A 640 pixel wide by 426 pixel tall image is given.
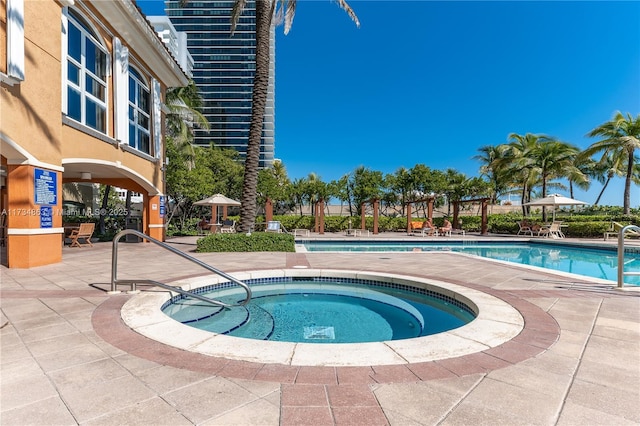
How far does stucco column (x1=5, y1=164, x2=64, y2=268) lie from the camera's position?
22.2 ft

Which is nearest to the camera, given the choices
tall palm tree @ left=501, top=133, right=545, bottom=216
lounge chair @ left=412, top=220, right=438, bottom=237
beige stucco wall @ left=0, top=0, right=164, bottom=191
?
beige stucco wall @ left=0, top=0, right=164, bottom=191

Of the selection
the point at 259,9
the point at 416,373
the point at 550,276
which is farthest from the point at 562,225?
the point at 416,373

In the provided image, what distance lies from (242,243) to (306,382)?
8.76 meters

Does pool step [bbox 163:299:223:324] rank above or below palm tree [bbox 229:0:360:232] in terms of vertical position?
below

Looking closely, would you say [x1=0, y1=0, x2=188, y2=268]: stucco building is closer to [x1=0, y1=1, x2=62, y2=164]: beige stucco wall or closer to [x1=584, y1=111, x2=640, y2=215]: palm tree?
[x1=0, y1=1, x2=62, y2=164]: beige stucco wall

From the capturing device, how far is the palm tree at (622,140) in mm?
19573

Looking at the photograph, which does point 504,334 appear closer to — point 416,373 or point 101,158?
point 416,373

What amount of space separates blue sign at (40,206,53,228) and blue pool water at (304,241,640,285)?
25.9 feet

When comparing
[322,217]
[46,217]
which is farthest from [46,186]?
[322,217]

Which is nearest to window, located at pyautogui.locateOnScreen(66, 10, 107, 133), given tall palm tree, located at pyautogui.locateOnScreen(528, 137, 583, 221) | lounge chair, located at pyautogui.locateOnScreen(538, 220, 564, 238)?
lounge chair, located at pyautogui.locateOnScreen(538, 220, 564, 238)

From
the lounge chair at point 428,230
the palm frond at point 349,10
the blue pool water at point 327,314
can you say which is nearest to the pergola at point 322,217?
the lounge chair at point 428,230

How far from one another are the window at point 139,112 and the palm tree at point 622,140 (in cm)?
2626

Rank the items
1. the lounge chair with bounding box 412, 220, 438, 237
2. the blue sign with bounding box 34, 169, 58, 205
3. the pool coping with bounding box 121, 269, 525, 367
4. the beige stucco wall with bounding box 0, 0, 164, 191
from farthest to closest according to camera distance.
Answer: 1. the lounge chair with bounding box 412, 220, 438, 237
2. the blue sign with bounding box 34, 169, 58, 205
3. the beige stucco wall with bounding box 0, 0, 164, 191
4. the pool coping with bounding box 121, 269, 525, 367

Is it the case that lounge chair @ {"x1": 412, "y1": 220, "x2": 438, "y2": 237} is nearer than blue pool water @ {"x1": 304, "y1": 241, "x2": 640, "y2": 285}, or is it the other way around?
blue pool water @ {"x1": 304, "y1": 241, "x2": 640, "y2": 285}
